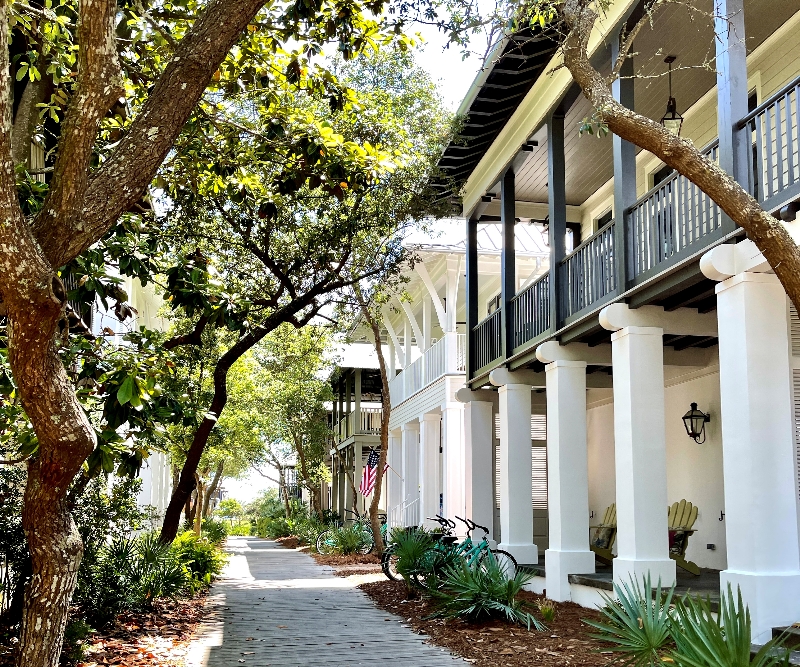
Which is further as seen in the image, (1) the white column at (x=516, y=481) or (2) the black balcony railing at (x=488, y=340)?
(2) the black balcony railing at (x=488, y=340)

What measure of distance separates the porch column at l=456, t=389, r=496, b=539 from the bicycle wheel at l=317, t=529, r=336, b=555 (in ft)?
30.7

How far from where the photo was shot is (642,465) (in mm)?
10094

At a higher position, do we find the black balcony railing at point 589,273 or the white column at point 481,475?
the black balcony railing at point 589,273

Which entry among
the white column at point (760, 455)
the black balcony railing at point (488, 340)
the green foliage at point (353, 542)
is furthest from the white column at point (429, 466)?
the white column at point (760, 455)

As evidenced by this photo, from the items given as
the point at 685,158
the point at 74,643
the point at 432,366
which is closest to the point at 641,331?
the point at 685,158

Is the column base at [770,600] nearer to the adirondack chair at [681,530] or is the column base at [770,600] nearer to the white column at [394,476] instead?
the adirondack chair at [681,530]

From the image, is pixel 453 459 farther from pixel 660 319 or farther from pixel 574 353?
pixel 660 319

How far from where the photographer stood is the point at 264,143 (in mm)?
9125

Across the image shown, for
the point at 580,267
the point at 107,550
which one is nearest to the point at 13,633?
the point at 107,550

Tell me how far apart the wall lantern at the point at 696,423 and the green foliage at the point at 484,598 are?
4600 millimetres

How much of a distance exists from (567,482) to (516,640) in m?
3.61

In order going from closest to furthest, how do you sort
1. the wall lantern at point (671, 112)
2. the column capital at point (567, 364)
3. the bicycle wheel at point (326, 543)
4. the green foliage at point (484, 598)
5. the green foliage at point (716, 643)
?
the green foliage at point (716, 643)
the green foliage at point (484, 598)
the wall lantern at point (671, 112)
the column capital at point (567, 364)
the bicycle wheel at point (326, 543)

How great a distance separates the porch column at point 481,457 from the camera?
1678 cm

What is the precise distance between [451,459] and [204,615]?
9556 mm
